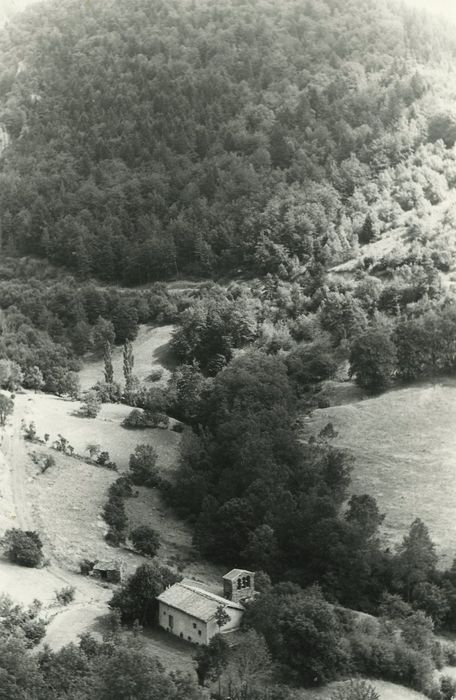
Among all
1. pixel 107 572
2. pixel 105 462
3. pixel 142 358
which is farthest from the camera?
pixel 142 358

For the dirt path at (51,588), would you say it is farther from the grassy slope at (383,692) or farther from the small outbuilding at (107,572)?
the grassy slope at (383,692)

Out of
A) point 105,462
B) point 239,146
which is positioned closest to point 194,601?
point 105,462

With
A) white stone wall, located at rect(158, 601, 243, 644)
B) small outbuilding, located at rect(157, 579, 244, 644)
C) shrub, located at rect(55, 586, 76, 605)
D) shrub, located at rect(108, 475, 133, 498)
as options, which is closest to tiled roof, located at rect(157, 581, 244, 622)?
small outbuilding, located at rect(157, 579, 244, 644)

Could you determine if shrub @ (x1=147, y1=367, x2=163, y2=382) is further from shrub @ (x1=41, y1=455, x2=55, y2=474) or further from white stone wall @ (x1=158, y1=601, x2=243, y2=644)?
white stone wall @ (x1=158, y1=601, x2=243, y2=644)

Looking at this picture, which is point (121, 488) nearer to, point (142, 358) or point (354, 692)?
point (354, 692)

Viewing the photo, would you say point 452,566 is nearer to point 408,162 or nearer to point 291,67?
point 408,162

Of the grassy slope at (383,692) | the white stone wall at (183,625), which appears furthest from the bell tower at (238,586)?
the grassy slope at (383,692)

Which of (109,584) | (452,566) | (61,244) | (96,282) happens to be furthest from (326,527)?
(61,244)
